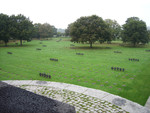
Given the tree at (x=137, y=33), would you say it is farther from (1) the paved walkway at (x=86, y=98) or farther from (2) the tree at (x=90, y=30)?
(1) the paved walkway at (x=86, y=98)

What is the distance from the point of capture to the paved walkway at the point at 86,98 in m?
7.84

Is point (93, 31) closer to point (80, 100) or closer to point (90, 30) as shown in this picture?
point (90, 30)

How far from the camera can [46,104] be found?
5098 mm

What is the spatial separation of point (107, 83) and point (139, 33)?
120ft

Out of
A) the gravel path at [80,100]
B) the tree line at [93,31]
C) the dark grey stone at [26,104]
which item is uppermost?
the tree line at [93,31]

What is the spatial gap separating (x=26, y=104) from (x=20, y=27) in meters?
44.9

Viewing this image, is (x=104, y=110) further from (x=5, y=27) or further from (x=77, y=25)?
(x=5, y=27)

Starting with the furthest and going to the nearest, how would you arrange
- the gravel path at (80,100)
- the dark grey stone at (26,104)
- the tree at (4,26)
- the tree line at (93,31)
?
the tree at (4,26)
the tree line at (93,31)
the gravel path at (80,100)
the dark grey stone at (26,104)

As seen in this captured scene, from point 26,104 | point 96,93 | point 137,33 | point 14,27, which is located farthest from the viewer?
point 14,27

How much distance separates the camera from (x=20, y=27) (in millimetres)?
44594

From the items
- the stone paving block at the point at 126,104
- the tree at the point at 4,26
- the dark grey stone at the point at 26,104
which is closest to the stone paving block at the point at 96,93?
the stone paving block at the point at 126,104

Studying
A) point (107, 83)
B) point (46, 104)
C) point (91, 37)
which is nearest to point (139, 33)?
point (91, 37)

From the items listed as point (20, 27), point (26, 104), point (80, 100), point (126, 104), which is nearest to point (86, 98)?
point (80, 100)

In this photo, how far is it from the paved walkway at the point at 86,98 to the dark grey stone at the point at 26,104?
3.01 metres
